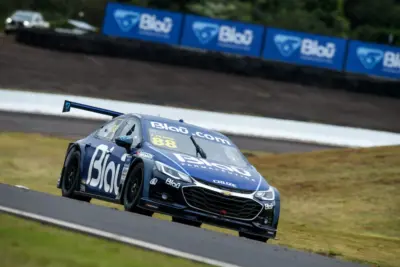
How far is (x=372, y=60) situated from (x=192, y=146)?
28183 millimetres

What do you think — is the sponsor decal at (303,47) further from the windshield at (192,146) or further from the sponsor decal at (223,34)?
the windshield at (192,146)

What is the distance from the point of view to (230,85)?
37.5m

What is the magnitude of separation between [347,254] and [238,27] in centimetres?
2980

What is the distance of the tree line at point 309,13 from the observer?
205ft

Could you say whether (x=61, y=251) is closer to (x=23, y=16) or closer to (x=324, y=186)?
(x=324, y=186)

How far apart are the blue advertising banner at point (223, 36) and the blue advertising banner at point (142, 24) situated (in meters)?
0.43

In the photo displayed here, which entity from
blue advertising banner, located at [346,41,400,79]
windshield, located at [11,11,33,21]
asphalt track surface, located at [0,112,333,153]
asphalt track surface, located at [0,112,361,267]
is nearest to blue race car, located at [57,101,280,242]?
asphalt track surface, located at [0,112,361,267]

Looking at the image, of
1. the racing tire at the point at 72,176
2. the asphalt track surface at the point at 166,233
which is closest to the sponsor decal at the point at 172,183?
the asphalt track surface at the point at 166,233

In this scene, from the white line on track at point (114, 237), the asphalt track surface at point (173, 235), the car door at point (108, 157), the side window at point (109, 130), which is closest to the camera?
the white line on track at point (114, 237)

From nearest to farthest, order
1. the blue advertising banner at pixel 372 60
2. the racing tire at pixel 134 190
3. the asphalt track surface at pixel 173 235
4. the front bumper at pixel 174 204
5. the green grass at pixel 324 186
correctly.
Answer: the asphalt track surface at pixel 173 235 < the front bumper at pixel 174 204 < the racing tire at pixel 134 190 < the green grass at pixel 324 186 < the blue advertising banner at pixel 372 60

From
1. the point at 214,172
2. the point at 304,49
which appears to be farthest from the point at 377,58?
the point at 214,172

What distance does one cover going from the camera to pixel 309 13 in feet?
207

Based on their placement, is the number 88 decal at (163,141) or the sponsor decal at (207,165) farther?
the number 88 decal at (163,141)

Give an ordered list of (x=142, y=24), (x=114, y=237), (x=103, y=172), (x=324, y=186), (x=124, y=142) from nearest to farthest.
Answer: (x=114, y=237) < (x=124, y=142) < (x=103, y=172) < (x=324, y=186) < (x=142, y=24)
